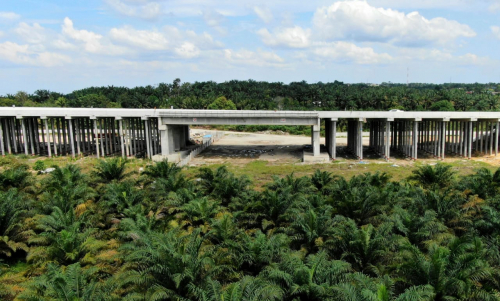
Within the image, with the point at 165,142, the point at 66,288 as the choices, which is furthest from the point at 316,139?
the point at 66,288

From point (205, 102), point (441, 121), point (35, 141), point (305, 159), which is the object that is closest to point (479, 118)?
point (441, 121)

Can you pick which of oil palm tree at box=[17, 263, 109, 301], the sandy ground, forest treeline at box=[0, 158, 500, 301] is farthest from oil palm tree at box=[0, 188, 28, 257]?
the sandy ground

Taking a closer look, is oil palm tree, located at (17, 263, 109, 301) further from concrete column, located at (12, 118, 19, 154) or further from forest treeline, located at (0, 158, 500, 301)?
concrete column, located at (12, 118, 19, 154)

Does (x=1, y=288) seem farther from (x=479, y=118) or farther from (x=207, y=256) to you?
A: (x=479, y=118)

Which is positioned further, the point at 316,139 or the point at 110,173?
the point at 316,139

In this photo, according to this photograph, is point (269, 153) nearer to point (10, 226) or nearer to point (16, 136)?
point (16, 136)

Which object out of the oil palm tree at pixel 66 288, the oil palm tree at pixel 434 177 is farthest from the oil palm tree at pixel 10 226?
the oil palm tree at pixel 434 177
